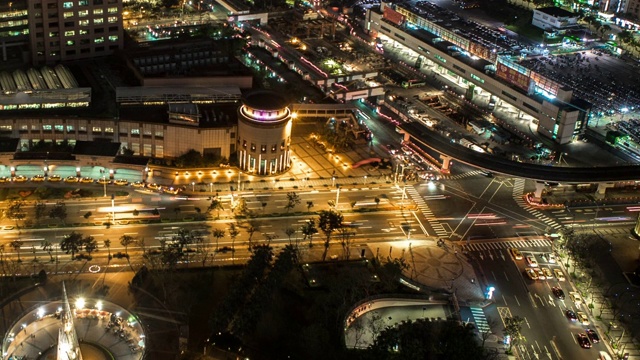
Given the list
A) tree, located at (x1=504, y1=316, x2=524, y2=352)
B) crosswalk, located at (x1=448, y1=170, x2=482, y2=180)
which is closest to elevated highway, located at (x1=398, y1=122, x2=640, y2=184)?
crosswalk, located at (x1=448, y1=170, x2=482, y2=180)

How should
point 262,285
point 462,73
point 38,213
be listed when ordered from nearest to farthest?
1. point 262,285
2. point 38,213
3. point 462,73

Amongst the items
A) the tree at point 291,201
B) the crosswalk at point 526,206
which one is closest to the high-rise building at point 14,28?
the tree at point 291,201

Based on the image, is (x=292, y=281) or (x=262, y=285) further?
(x=292, y=281)

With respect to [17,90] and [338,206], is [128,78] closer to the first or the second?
[17,90]

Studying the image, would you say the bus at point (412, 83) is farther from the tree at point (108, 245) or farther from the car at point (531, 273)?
the tree at point (108, 245)

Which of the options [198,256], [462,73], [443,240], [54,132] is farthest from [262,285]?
[462,73]

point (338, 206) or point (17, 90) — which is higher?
point (17, 90)

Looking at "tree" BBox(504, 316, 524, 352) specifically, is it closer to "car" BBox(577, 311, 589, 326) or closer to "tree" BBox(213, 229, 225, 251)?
"car" BBox(577, 311, 589, 326)
